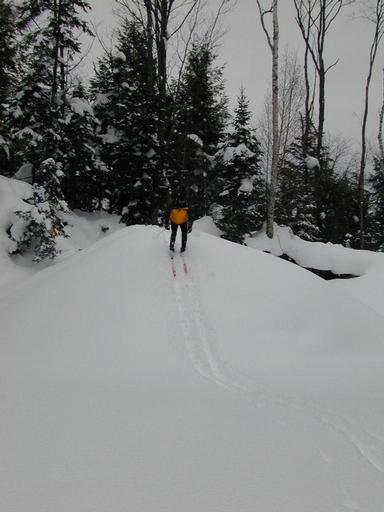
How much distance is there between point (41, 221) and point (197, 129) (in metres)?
11.4

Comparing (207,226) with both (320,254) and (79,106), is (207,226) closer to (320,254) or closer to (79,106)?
(320,254)

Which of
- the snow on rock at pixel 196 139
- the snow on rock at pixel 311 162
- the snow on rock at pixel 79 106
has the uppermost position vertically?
the snow on rock at pixel 79 106

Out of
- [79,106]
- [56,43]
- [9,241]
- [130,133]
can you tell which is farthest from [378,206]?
[9,241]

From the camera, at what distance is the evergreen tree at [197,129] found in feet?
68.3

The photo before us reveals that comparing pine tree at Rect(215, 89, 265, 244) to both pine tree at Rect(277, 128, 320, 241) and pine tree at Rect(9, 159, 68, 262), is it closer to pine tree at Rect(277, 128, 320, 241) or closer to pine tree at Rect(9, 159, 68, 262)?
pine tree at Rect(277, 128, 320, 241)

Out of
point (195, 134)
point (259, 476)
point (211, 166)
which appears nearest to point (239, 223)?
point (211, 166)

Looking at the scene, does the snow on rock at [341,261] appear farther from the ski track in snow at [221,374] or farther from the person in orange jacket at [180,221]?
the ski track in snow at [221,374]

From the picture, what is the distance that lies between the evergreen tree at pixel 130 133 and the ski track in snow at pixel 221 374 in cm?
926

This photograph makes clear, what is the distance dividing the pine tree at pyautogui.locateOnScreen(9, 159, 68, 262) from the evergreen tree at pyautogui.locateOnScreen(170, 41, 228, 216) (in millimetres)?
7457

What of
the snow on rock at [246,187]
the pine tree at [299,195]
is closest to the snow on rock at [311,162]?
the pine tree at [299,195]

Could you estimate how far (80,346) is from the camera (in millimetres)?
6754

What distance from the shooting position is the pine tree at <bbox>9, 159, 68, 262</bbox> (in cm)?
1396

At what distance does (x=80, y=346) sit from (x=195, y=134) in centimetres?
1693

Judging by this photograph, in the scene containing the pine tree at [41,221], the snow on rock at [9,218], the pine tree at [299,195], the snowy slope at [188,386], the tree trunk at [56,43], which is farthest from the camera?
the pine tree at [299,195]
